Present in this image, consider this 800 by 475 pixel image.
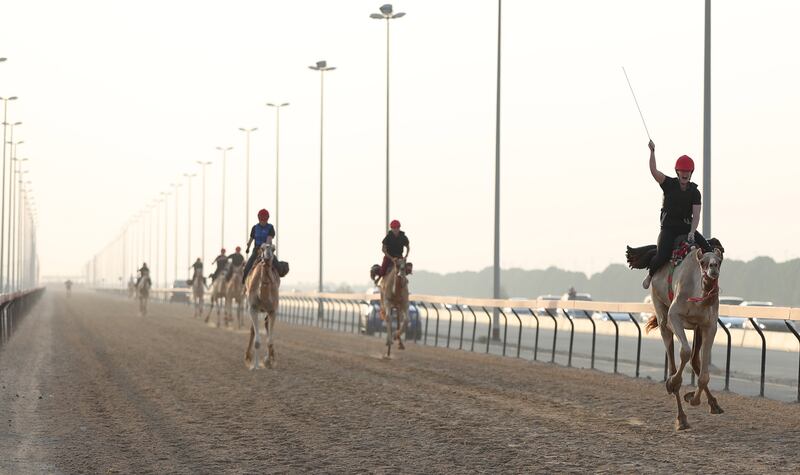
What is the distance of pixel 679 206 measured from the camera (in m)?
11.9

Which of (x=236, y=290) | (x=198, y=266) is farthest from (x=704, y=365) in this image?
(x=198, y=266)

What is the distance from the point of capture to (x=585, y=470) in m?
9.29

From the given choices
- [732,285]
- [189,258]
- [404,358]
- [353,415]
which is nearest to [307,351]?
[404,358]

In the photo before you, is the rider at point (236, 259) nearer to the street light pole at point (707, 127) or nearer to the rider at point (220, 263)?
the rider at point (220, 263)

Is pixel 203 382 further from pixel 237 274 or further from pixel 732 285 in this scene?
pixel 732 285

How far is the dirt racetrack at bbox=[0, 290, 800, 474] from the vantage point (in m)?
9.86

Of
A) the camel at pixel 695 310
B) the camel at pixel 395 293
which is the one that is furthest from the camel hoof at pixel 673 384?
the camel at pixel 395 293

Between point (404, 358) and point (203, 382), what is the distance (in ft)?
21.4

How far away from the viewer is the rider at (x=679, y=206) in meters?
11.7

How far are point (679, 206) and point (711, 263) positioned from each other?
3.35ft

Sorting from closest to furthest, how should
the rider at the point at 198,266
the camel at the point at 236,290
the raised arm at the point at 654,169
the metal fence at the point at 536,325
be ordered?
the raised arm at the point at 654,169, the metal fence at the point at 536,325, the camel at the point at 236,290, the rider at the point at 198,266

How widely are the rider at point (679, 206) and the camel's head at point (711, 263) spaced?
0.42 metres

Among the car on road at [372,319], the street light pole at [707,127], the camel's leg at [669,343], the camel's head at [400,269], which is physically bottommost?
the car on road at [372,319]

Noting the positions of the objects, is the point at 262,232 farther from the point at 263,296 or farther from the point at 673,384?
the point at 673,384
